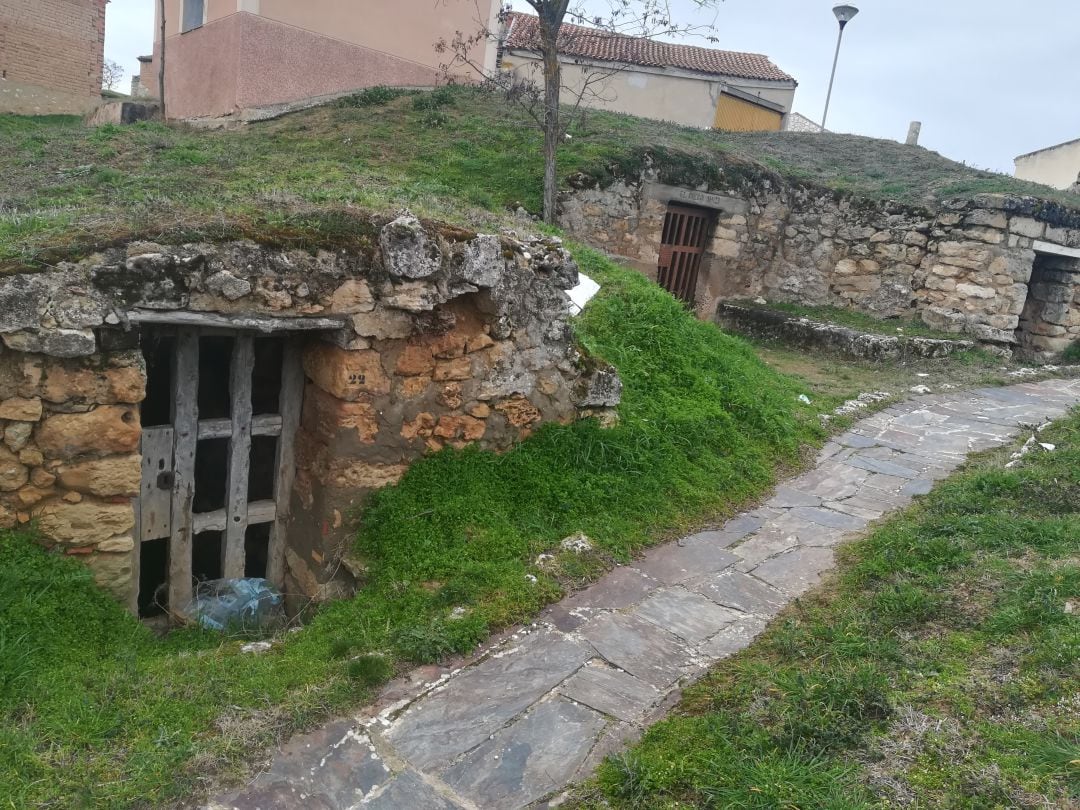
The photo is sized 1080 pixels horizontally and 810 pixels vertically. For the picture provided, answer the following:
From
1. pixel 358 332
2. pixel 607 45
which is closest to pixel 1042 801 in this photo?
pixel 358 332

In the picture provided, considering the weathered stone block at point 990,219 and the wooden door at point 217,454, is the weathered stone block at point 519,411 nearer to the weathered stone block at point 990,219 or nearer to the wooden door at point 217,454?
the wooden door at point 217,454

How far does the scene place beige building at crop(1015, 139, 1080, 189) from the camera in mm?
22984

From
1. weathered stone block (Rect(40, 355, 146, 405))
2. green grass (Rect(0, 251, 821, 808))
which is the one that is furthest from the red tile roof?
weathered stone block (Rect(40, 355, 146, 405))

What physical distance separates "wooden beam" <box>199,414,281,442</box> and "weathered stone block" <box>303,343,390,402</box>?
0.42 m

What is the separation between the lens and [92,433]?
3.59m

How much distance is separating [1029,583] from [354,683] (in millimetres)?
3099

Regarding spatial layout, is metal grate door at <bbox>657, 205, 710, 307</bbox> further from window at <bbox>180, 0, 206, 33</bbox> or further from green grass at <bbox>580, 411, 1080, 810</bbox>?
window at <bbox>180, 0, 206, 33</bbox>

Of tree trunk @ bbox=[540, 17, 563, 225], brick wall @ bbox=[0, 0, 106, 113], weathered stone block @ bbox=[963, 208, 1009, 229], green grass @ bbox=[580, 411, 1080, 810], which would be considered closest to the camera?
green grass @ bbox=[580, 411, 1080, 810]

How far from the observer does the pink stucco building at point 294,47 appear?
11953mm

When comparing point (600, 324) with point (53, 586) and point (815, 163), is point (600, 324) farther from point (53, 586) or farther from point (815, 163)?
point (815, 163)

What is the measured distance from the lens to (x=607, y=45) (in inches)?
926

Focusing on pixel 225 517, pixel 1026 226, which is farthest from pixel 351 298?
pixel 1026 226

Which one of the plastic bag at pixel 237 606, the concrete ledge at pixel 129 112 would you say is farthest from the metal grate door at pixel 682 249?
the concrete ledge at pixel 129 112

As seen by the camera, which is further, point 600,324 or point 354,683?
point 600,324
